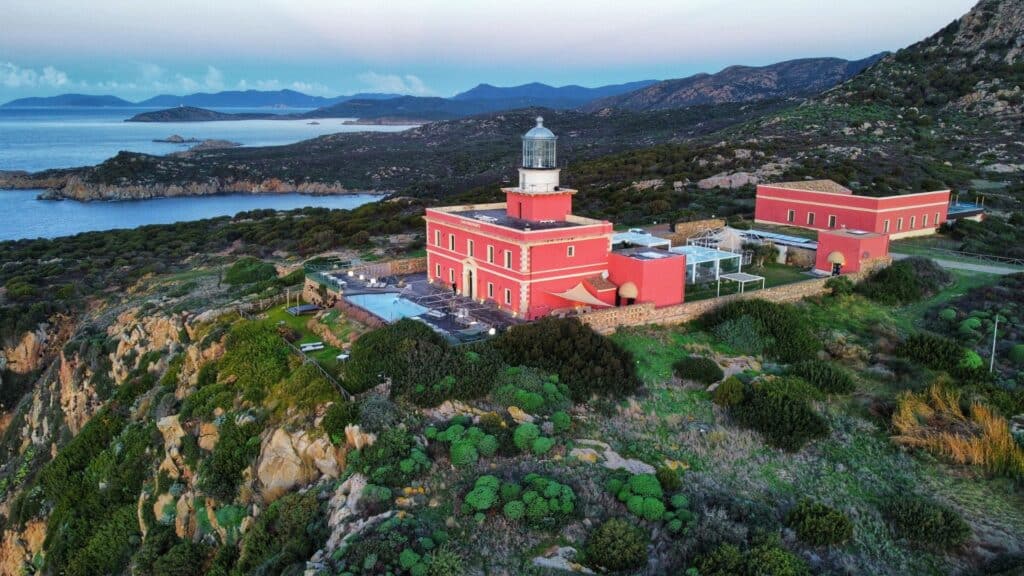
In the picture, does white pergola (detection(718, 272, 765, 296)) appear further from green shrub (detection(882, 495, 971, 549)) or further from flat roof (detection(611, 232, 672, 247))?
green shrub (detection(882, 495, 971, 549))

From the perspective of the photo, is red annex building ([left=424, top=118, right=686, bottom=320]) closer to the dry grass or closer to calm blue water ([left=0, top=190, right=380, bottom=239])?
the dry grass

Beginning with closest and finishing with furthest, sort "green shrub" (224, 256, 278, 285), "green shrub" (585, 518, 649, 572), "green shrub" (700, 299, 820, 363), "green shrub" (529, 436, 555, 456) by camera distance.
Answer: "green shrub" (585, 518, 649, 572), "green shrub" (529, 436, 555, 456), "green shrub" (700, 299, 820, 363), "green shrub" (224, 256, 278, 285)

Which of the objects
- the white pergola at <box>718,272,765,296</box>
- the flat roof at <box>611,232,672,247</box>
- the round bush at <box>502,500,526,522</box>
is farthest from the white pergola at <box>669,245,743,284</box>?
the round bush at <box>502,500,526,522</box>

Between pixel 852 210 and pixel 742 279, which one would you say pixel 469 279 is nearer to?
pixel 742 279

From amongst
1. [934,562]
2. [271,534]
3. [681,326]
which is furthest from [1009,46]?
[271,534]

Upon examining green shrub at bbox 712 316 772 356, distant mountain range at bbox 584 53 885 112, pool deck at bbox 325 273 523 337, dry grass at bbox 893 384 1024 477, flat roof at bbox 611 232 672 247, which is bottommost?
dry grass at bbox 893 384 1024 477

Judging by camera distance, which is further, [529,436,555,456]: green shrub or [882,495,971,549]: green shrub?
[529,436,555,456]: green shrub

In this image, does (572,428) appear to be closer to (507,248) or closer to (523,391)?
(523,391)

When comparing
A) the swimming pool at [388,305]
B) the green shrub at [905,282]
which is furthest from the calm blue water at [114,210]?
the green shrub at [905,282]

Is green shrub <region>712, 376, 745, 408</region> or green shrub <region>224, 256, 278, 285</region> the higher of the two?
green shrub <region>224, 256, 278, 285</region>

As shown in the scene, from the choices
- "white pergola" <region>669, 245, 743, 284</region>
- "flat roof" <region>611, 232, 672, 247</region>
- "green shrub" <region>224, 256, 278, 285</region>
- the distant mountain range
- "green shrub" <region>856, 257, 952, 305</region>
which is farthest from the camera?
the distant mountain range
